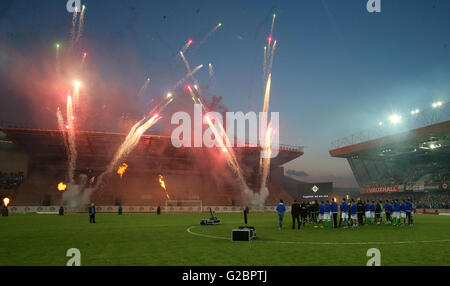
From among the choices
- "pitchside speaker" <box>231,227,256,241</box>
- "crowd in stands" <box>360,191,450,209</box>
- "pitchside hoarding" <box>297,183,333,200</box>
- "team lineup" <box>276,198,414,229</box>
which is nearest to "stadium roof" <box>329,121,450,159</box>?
"crowd in stands" <box>360,191,450,209</box>

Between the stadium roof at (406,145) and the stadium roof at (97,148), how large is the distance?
2016 centimetres

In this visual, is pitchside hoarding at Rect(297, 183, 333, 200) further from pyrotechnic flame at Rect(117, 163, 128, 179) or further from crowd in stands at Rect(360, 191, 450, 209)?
pyrotechnic flame at Rect(117, 163, 128, 179)

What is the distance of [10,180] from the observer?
6381 centimetres

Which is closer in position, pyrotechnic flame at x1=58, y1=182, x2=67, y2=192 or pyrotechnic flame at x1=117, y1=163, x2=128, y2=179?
pyrotechnic flame at x1=58, y1=182, x2=67, y2=192

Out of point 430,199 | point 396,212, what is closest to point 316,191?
point 430,199

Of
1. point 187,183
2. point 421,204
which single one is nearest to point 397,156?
point 421,204

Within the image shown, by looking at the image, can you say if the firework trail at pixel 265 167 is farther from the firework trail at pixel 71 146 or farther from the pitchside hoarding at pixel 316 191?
the firework trail at pixel 71 146

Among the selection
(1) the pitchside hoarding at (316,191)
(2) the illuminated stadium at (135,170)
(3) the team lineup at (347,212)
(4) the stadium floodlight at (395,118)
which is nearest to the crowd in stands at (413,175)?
(4) the stadium floodlight at (395,118)

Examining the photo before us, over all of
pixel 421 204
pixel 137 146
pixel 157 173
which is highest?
pixel 137 146

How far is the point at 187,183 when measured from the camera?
71312mm

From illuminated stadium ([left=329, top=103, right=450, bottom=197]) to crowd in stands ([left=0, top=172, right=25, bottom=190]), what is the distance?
64705mm

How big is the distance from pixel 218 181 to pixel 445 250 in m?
62.7

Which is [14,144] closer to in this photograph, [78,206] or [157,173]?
[78,206]

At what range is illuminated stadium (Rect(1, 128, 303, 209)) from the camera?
201 ft
